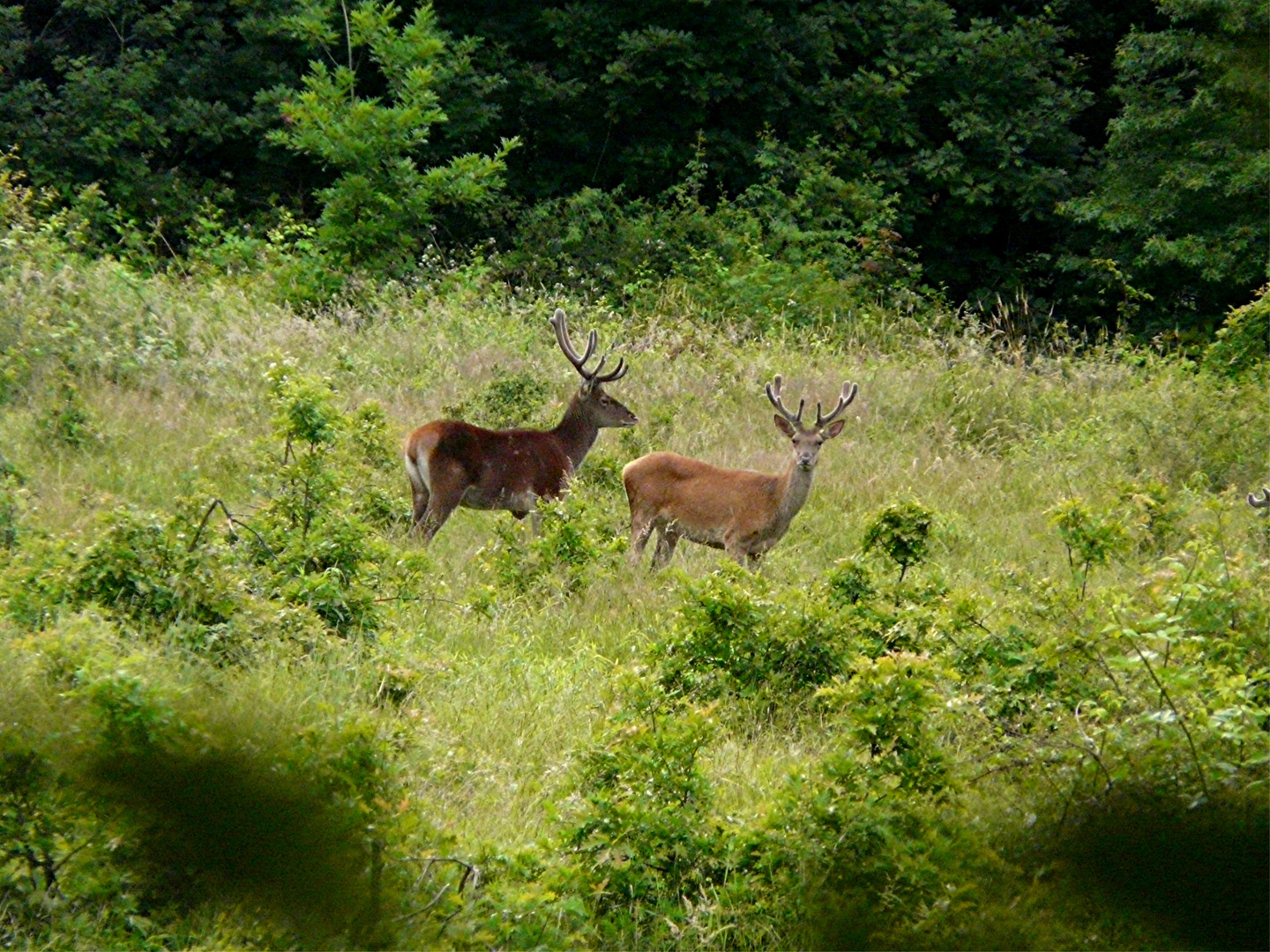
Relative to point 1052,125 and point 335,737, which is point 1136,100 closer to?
point 1052,125

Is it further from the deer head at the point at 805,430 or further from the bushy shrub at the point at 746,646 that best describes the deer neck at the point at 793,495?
the bushy shrub at the point at 746,646

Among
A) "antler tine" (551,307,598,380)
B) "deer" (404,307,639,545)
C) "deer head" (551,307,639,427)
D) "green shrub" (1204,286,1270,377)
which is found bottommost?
"deer" (404,307,639,545)

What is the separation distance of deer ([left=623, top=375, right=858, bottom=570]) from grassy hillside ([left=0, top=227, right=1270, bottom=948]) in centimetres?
23

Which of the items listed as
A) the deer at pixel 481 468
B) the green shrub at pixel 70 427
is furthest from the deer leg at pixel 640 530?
the green shrub at pixel 70 427

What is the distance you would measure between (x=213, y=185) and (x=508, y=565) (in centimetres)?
1339

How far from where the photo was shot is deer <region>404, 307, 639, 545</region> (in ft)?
30.6

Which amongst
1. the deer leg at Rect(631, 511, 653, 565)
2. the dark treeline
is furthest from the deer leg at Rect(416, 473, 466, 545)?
the dark treeline

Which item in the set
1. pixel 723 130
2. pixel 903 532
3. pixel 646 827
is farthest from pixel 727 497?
pixel 723 130

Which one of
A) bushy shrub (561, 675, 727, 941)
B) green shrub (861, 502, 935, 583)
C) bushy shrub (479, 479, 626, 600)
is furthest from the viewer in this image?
bushy shrub (479, 479, 626, 600)

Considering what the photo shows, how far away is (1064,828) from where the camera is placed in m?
1.41

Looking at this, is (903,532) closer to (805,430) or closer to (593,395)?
(805,430)

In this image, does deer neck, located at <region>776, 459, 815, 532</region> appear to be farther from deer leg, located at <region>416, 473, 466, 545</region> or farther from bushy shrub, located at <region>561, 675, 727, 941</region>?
bushy shrub, located at <region>561, 675, 727, 941</region>

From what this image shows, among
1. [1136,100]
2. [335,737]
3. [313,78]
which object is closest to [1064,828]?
[335,737]

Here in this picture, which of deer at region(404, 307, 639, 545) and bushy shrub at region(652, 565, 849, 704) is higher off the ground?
bushy shrub at region(652, 565, 849, 704)
